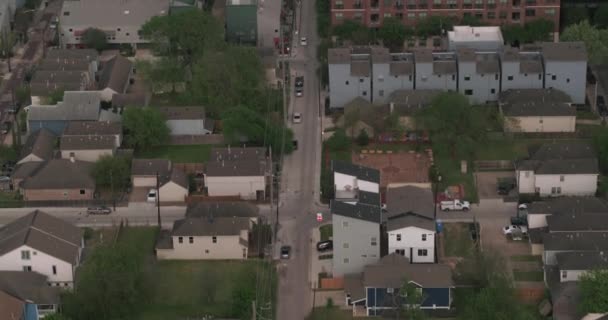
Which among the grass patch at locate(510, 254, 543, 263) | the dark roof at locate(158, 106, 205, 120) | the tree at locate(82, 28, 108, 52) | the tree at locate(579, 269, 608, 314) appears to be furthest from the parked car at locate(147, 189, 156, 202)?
the tree at locate(579, 269, 608, 314)

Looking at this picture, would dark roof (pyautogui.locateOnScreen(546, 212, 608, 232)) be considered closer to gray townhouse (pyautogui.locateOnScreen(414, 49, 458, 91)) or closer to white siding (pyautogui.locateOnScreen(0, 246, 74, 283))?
gray townhouse (pyautogui.locateOnScreen(414, 49, 458, 91))

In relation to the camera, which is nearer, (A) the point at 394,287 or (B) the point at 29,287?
(A) the point at 394,287

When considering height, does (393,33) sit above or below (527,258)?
above

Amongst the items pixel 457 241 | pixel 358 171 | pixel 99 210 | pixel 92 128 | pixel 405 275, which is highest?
pixel 92 128

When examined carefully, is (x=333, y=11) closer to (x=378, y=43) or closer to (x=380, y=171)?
(x=378, y=43)

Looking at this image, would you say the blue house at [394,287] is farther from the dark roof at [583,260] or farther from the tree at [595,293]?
the tree at [595,293]

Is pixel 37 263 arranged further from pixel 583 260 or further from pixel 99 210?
pixel 583 260

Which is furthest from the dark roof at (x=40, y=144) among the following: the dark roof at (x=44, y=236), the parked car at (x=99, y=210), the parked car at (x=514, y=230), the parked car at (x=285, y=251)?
the parked car at (x=514, y=230)

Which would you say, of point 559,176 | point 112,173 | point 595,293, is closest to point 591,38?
point 559,176
